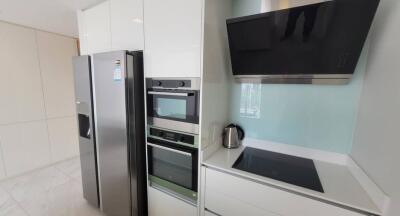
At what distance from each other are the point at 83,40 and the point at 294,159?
2.41 metres

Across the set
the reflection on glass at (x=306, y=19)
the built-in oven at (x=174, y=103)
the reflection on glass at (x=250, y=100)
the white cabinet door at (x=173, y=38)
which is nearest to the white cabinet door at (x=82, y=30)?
the white cabinet door at (x=173, y=38)

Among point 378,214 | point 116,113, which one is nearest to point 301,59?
point 378,214

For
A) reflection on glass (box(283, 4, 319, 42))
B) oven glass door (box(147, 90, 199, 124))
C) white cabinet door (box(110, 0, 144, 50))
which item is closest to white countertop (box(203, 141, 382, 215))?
oven glass door (box(147, 90, 199, 124))

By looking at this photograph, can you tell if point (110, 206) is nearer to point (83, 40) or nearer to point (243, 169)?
point (243, 169)

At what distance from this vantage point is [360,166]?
108 centimetres

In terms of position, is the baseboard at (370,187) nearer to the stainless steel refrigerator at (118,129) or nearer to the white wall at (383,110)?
the white wall at (383,110)

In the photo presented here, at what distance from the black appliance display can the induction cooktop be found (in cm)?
64

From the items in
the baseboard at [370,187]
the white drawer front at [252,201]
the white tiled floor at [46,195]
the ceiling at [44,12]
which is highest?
the ceiling at [44,12]

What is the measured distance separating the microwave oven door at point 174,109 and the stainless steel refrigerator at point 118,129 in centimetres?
14

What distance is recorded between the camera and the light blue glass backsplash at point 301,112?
1.24m

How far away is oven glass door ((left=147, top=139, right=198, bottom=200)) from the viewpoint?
132cm

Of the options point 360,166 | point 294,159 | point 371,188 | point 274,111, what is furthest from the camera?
point 274,111

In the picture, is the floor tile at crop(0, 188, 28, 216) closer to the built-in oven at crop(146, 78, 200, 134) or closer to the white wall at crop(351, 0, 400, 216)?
the built-in oven at crop(146, 78, 200, 134)

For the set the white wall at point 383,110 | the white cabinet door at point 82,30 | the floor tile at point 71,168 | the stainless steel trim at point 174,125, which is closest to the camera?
the white wall at point 383,110
